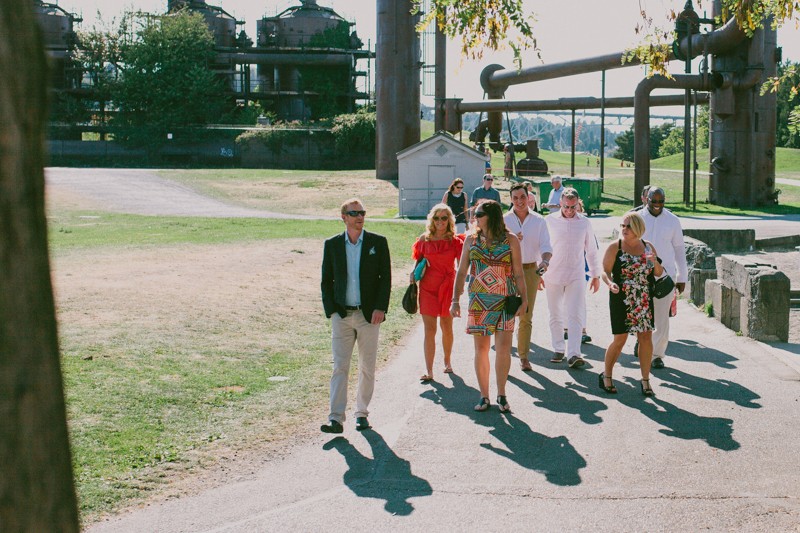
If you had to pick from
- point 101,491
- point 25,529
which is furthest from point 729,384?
point 25,529

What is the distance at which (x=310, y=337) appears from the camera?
12773mm

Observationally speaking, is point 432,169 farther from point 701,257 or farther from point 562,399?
point 562,399

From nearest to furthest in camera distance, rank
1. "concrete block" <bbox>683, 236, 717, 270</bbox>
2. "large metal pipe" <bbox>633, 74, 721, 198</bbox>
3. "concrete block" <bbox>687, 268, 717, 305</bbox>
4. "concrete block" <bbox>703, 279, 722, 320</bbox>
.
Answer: "concrete block" <bbox>703, 279, 722, 320</bbox>
"concrete block" <bbox>687, 268, 717, 305</bbox>
"concrete block" <bbox>683, 236, 717, 270</bbox>
"large metal pipe" <bbox>633, 74, 721, 198</bbox>

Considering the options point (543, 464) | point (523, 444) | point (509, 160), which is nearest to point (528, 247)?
point (523, 444)

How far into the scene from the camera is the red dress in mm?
9867

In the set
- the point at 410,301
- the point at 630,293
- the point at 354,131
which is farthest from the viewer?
the point at 354,131

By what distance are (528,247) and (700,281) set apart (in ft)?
16.4

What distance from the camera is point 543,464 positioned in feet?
23.5

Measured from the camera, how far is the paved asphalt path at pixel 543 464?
20.0ft

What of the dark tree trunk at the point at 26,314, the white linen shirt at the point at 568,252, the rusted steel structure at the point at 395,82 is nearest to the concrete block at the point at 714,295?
the white linen shirt at the point at 568,252

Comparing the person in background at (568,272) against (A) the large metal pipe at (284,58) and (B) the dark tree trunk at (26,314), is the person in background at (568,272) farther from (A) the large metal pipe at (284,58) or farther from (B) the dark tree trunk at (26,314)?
(A) the large metal pipe at (284,58)

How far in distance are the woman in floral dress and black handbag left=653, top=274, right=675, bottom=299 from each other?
1.38 ft

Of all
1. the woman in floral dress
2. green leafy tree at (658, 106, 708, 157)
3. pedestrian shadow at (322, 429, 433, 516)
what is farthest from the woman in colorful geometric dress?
green leafy tree at (658, 106, 708, 157)

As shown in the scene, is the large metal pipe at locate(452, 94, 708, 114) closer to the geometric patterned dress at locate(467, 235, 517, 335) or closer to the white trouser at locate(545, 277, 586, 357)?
the white trouser at locate(545, 277, 586, 357)
